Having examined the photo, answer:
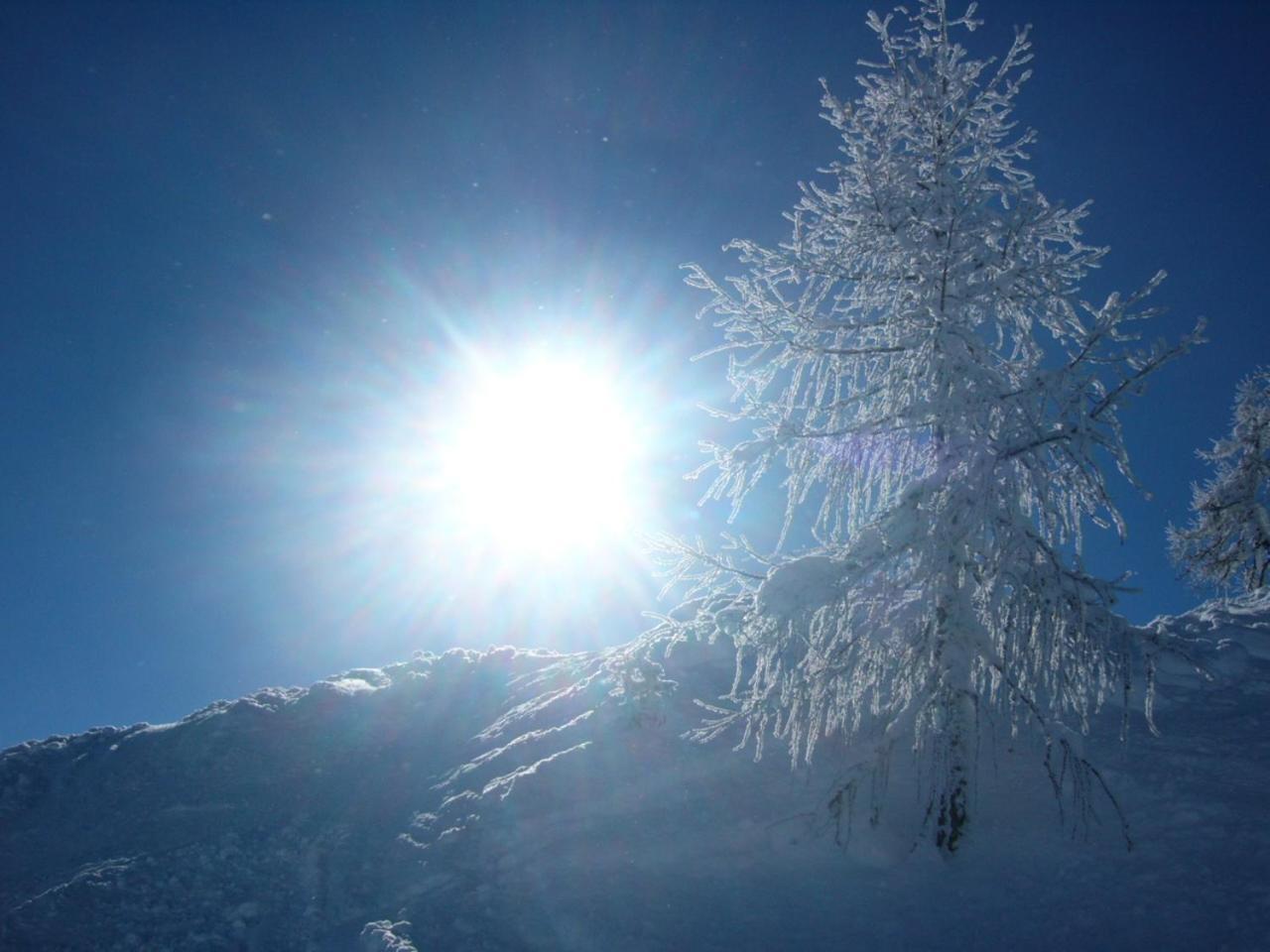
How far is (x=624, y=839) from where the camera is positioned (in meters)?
9.04

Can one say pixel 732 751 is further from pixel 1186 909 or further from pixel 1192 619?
pixel 1192 619

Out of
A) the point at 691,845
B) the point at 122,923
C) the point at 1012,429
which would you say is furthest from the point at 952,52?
the point at 122,923

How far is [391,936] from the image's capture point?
7.81m

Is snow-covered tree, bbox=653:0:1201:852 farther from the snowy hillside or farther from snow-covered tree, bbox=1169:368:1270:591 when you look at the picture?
snow-covered tree, bbox=1169:368:1270:591

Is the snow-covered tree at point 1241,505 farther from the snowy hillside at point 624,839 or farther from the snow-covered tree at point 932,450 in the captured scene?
the snow-covered tree at point 932,450

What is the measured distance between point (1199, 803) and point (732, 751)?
5.27m

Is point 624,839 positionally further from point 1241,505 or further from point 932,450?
point 1241,505

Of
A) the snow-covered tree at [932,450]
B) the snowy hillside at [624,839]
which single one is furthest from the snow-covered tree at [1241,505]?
the snow-covered tree at [932,450]

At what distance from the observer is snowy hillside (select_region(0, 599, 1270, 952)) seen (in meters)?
7.21

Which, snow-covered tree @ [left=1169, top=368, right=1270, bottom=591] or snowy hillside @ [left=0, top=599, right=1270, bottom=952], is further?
snow-covered tree @ [left=1169, top=368, right=1270, bottom=591]

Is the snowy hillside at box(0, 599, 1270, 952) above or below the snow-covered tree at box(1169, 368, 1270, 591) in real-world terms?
below

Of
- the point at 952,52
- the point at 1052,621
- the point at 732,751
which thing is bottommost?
the point at 732,751

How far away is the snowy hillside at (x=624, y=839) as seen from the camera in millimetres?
7211

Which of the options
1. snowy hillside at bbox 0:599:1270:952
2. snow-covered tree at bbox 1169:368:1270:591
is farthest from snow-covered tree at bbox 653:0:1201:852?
snow-covered tree at bbox 1169:368:1270:591
